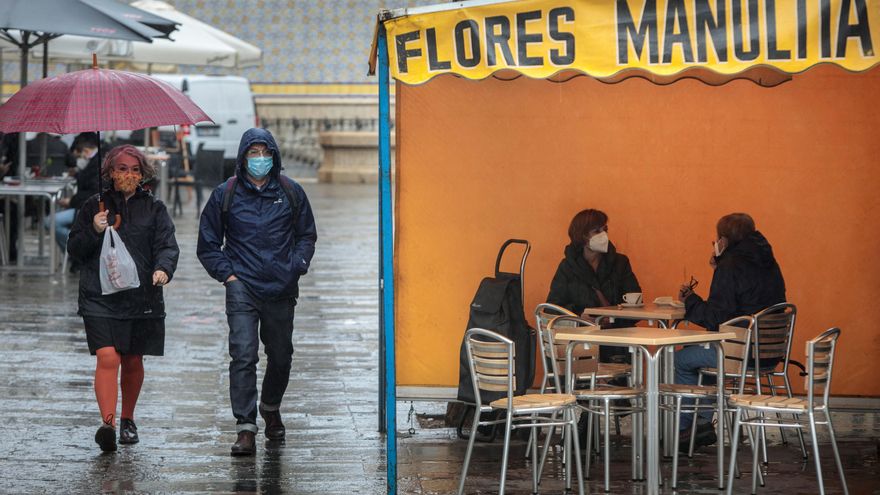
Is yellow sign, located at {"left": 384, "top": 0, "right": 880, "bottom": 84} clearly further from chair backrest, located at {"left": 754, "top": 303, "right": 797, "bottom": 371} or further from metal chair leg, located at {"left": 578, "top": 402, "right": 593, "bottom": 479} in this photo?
metal chair leg, located at {"left": 578, "top": 402, "right": 593, "bottom": 479}

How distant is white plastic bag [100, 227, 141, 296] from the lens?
24.0 feet

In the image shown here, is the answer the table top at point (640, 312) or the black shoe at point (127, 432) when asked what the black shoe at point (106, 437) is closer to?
the black shoe at point (127, 432)

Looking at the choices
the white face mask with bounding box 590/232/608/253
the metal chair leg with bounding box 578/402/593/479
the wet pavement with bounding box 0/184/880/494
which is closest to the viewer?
the wet pavement with bounding box 0/184/880/494

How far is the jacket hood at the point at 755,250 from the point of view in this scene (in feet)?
25.7

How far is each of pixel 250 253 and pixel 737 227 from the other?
8.66 ft

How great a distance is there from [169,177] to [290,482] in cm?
1662

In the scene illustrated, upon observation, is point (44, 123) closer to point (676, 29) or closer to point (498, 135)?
point (498, 135)

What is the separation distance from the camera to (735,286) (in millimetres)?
7832

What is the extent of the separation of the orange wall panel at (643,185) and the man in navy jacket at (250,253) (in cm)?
113

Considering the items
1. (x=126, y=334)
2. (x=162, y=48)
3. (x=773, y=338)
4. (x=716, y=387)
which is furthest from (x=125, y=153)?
(x=162, y=48)

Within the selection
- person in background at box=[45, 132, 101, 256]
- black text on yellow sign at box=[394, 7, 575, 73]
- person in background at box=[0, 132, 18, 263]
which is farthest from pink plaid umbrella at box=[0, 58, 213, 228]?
person in background at box=[0, 132, 18, 263]

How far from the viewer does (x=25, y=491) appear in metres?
6.66

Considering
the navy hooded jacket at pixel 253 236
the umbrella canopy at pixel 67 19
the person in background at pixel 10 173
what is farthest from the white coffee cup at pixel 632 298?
the person in background at pixel 10 173

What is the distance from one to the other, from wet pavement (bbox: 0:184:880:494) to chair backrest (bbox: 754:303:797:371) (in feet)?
1.89
